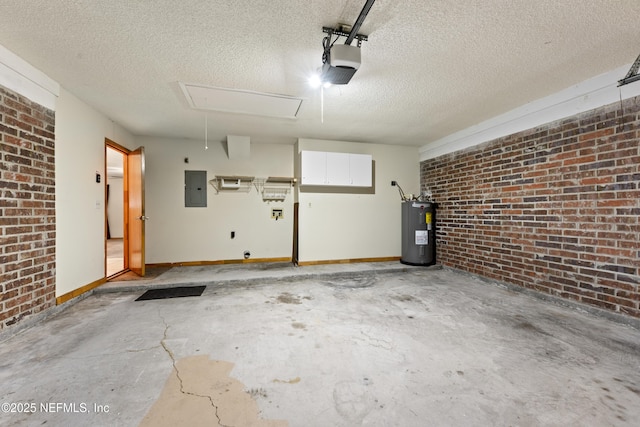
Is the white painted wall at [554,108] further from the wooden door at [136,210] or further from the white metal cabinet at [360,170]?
the wooden door at [136,210]

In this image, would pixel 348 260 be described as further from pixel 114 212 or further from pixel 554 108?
pixel 114 212

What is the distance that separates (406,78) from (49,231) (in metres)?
4.17

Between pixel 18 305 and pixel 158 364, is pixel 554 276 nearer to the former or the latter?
pixel 158 364

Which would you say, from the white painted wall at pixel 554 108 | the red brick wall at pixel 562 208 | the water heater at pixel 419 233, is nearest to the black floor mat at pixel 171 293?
the water heater at pixel 419 233

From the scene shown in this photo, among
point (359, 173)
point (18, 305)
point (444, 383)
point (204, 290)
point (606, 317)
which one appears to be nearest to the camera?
point (444, 383)

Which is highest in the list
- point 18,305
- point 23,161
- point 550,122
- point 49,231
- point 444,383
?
point 550,122

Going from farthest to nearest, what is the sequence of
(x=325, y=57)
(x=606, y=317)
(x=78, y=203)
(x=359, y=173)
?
(x=359, y=173), (x=78, y=203), (x=606, y=317), (x=325, y=57)

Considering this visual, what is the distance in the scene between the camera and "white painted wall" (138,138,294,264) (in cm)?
489

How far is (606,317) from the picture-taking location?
107 inches

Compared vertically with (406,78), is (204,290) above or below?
below

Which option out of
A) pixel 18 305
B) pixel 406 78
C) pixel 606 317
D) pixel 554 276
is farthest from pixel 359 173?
pixel 18 305

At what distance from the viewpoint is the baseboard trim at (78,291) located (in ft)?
9.55

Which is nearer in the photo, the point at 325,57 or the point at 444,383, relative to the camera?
the point at 444,383

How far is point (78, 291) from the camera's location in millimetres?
3197
